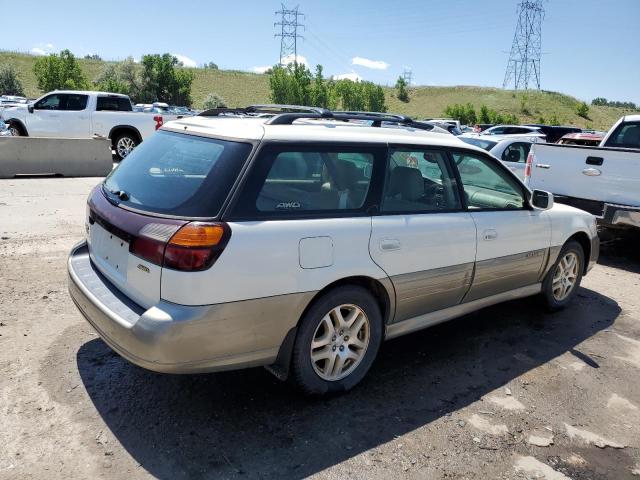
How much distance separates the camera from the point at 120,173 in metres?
3.49

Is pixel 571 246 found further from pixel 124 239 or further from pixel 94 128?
pixel 94 128

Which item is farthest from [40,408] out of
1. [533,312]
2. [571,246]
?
[571,246]

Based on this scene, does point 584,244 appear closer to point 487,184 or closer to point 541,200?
point 541,200

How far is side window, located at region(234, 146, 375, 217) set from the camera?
2.86 meters

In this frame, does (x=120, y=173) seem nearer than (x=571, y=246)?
Yes

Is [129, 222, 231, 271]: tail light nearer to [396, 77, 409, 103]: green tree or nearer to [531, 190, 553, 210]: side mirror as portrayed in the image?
[531, 190, 553, 210]: side mirror

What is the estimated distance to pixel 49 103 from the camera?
14719mm

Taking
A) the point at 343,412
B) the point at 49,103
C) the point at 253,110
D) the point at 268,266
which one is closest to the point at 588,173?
the point at 253,110

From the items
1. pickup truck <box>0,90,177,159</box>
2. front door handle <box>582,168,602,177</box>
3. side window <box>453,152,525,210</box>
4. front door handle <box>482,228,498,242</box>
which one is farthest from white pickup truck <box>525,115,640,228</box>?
pickup truck <box>0,90,177,159</box>

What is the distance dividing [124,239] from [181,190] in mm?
421

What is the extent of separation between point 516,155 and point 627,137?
2686 mm

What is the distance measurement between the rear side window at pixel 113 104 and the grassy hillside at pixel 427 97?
73677mm

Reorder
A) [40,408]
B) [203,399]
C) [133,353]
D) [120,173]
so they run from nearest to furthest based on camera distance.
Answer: [133,353]
[40,408]
[203,399]
[120,173]

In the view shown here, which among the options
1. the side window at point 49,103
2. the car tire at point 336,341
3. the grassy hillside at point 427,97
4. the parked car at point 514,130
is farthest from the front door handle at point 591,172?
the grassy hillside at point 427,97
